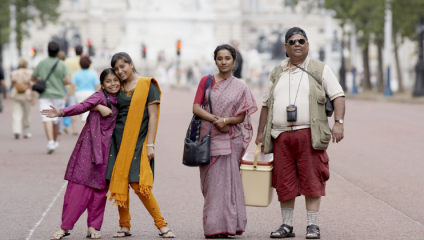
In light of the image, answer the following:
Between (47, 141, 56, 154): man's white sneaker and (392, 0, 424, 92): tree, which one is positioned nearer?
(47, 141, 56, 154): man's white sneaker

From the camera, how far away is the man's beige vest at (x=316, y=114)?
6.63m

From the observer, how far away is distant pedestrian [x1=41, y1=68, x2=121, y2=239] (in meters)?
6.70

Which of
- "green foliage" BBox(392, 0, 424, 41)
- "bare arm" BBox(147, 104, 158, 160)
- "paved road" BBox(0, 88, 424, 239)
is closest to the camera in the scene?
"bare arm" BBox(147, 104, 158, 160)

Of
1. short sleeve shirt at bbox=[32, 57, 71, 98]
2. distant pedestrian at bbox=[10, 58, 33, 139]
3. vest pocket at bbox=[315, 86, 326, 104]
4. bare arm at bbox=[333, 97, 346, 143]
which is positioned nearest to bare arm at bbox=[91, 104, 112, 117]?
vest pocket at bbox=[315, 86, 326, 104]

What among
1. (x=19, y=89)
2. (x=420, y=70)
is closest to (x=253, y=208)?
(x=19, y=89)

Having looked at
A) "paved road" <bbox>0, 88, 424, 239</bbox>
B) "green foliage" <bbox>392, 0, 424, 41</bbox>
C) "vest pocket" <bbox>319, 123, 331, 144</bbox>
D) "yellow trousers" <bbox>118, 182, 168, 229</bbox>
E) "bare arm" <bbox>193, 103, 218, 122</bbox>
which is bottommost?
"paved road" <bbox>0, 88, 424, 239</bbox>

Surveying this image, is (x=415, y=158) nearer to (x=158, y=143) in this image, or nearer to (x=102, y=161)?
(x=158, y=143)

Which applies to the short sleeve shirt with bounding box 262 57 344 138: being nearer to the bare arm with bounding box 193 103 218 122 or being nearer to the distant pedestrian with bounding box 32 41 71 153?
the bare arm with bounding box 193 103 218 122

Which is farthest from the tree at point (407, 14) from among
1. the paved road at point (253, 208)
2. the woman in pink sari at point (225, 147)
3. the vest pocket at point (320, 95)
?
the woman in pink sari at point (225, 147)

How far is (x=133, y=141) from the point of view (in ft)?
22.0

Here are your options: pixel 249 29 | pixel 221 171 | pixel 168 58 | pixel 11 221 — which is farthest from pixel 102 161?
pixel 249 29

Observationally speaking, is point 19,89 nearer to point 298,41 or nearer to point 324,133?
point 298,41

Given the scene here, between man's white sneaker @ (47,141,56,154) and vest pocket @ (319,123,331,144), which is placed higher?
vest pocket @ (319,123,331,144)

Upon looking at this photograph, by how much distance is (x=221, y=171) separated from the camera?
264 inches
